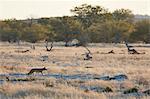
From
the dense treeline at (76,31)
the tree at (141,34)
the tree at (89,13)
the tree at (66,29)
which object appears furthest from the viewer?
the tree at (89,13)

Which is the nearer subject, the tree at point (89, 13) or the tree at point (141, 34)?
the tree at point (141, 34)

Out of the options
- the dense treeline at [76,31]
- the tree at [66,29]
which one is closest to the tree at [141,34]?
the dense treeline at [76,31]

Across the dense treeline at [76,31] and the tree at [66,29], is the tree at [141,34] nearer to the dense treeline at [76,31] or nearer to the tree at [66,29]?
the dense treeline at [76,31]

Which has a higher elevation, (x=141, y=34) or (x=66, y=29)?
(x=66, y=29)

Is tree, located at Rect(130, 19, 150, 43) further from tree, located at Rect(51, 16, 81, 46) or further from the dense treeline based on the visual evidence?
tree, located at Rect(51, 16, 81, 46)

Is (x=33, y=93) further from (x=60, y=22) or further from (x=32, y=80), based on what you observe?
(x=60, y=22)

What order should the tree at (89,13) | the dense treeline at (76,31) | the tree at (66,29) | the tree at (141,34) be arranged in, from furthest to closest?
the tree at (89,13) < the tree at (66,29) < the tree at (141,34) < the dense treeline at (76,31)

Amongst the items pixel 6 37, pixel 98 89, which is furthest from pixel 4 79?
pixel 6 37

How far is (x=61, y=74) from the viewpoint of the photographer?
21.8 metres

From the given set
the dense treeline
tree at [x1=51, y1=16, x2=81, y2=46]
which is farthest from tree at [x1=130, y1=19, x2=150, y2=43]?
tree at [x1=51, y1=16, x2=81, y2=46]

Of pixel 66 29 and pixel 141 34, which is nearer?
pixel 141 34

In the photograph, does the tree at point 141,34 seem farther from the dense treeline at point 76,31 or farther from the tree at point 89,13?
the tree at point 89,13

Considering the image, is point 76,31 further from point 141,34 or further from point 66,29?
point 141,34

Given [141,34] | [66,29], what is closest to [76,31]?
[66,29]
